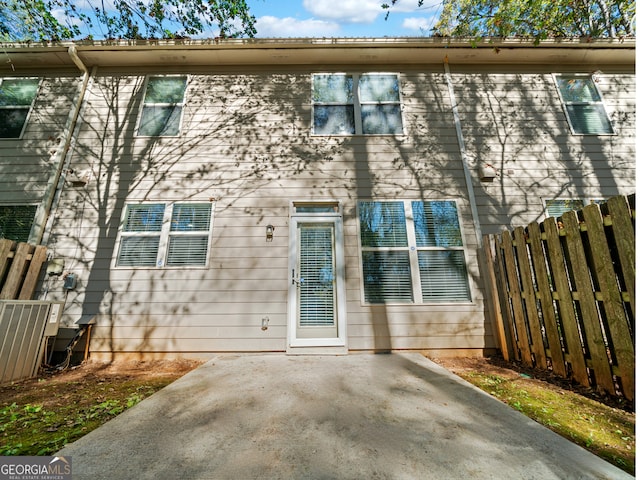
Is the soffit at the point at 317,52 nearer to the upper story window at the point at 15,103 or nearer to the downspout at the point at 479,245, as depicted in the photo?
the upper story window at the point at 15,103

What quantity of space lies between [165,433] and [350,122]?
5.34m

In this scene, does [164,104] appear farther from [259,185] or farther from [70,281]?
[70,281]

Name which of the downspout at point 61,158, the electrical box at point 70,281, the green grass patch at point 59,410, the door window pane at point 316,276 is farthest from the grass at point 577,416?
the downspout at point 61,158

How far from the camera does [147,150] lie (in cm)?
509

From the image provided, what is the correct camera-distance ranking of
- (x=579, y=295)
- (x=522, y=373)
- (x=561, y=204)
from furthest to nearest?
(x=561, y=204) → (x=522, y=373) → (x=579, y=295)

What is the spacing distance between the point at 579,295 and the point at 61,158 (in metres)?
8.15

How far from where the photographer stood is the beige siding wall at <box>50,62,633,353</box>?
4.23 metres

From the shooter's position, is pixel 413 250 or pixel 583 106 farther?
pixel 583 106

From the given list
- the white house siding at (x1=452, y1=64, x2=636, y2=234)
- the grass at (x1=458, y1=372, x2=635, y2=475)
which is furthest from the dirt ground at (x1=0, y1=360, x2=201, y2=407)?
the white house siding at (x1=452, y1=64, x2=636, y2=234)

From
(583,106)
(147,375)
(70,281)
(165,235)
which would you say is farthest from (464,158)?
(70,281)

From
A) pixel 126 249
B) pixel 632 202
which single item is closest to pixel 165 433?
pixel 126 249

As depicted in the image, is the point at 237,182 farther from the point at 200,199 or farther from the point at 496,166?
the point at 496,166

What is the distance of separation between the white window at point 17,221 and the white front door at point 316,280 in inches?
183

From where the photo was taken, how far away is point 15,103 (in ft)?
17.5
